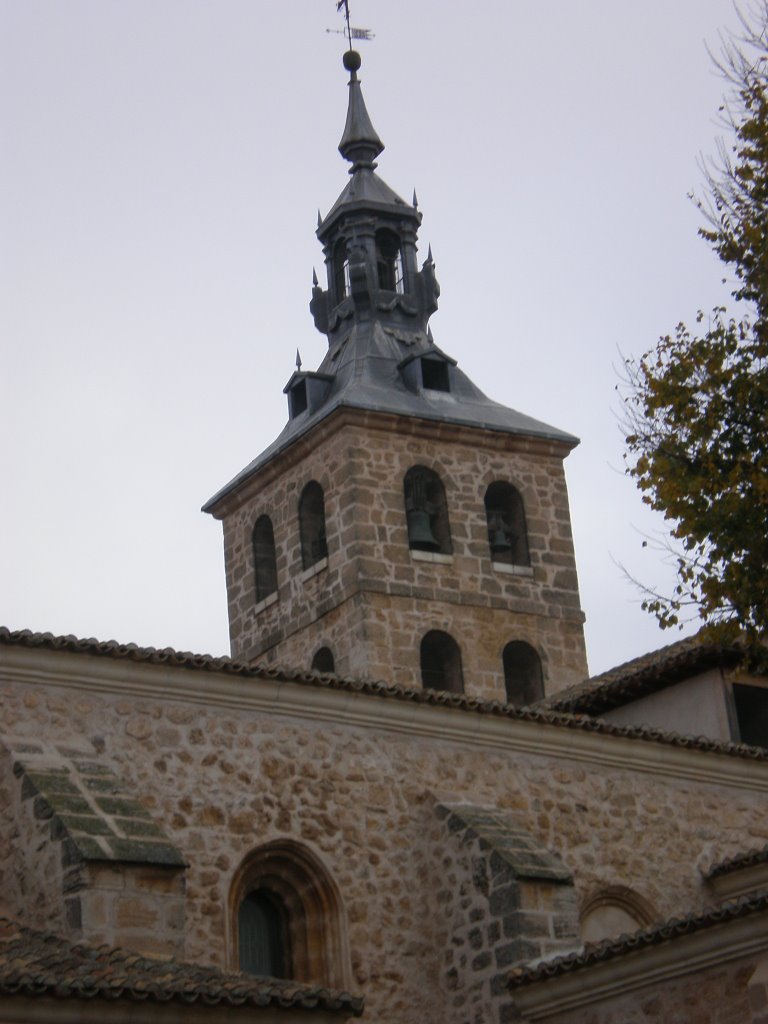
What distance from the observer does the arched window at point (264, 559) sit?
30.0 meters

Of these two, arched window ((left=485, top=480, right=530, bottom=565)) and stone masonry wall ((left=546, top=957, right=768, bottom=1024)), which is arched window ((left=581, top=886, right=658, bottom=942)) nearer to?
stone masonry wall ((left=546, top=957, right=768, bottom=1024))

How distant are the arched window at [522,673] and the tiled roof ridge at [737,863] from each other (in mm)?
8459

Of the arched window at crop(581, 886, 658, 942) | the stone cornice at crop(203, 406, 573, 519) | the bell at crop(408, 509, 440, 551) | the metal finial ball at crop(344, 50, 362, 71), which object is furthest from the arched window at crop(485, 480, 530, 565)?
the arched window at crop(581, 886, 658, 942)

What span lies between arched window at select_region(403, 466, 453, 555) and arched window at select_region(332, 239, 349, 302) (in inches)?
163

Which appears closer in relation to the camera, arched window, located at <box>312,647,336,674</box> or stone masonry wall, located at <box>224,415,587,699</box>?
stone masonry wall, located at <box>224,415,587,699</box>

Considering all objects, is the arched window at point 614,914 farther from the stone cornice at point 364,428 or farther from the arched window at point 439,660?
the stone cornice at point 364,428

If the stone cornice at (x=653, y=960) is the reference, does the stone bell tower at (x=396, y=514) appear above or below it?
above

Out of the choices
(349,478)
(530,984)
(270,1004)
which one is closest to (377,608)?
(349,478)

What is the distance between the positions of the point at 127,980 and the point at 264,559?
17.8m

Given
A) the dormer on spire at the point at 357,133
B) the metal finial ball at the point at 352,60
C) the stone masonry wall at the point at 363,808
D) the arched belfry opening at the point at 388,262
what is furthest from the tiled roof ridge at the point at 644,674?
the metal finial ball at the point at 352,60

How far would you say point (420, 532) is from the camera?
28.3 meters

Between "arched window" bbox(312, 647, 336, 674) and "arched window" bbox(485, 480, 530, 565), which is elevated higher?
"arched window" bbox(485, 480, 530, 565)

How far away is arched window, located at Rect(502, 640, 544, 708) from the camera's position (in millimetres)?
28250

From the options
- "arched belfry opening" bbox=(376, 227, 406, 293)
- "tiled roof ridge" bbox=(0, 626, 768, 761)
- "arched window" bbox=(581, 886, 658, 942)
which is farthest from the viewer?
"arched belfry opening" bbox=(376, 227, 406, 293)
